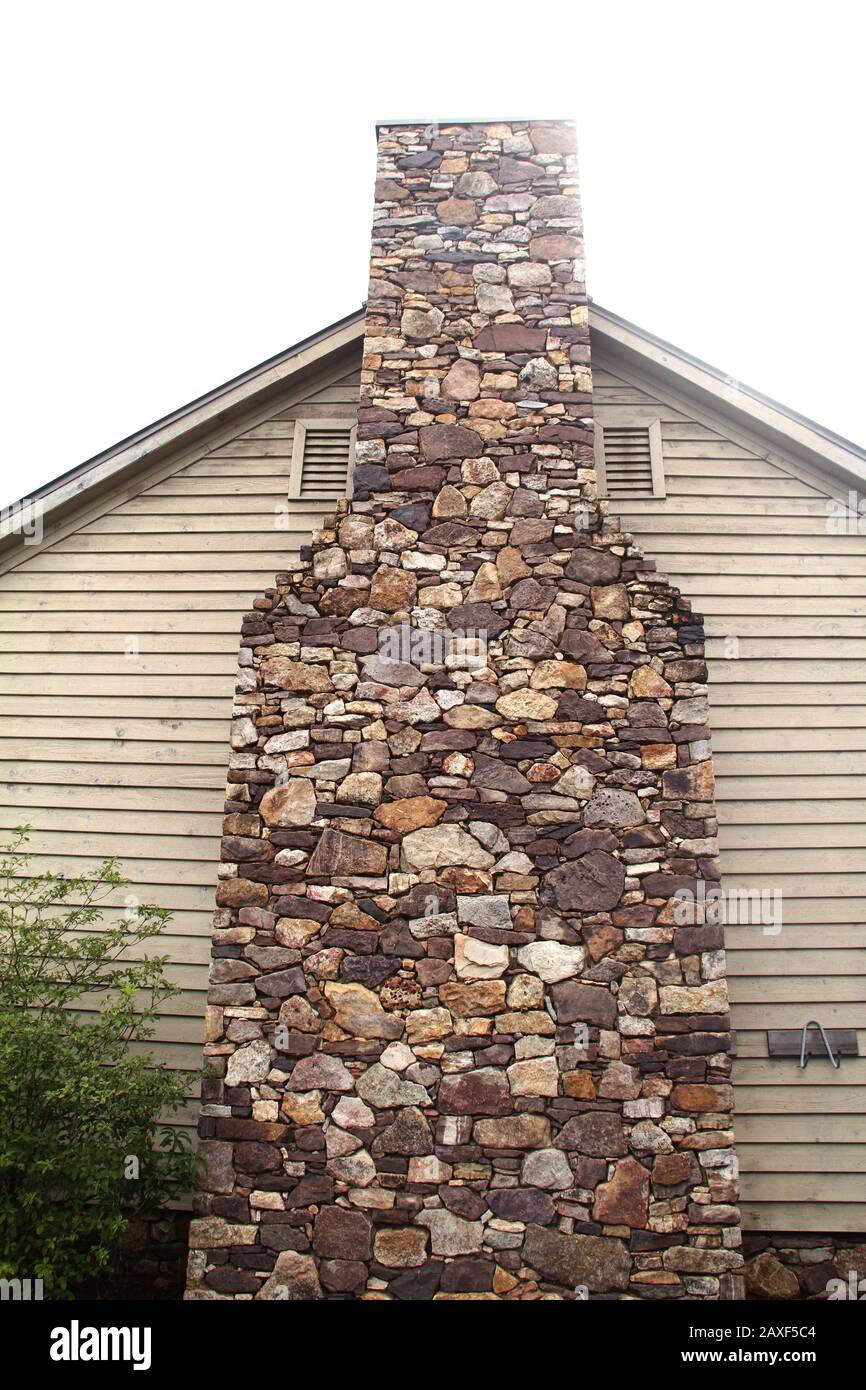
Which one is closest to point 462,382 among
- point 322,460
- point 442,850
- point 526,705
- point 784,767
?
point 322,460

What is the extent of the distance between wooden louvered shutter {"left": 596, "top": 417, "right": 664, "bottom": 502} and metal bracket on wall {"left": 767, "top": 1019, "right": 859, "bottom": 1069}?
4.08 meters

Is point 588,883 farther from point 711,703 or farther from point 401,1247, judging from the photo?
point 401,1247

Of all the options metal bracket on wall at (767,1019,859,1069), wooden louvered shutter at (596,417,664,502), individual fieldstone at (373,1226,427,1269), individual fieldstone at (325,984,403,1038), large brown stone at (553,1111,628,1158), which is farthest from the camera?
wooden louvered shutter at (596,417,664,502)

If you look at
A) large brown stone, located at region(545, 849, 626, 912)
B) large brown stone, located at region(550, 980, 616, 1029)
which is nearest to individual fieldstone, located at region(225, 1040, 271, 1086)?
large brown stone, located at region(550, 980, 616, 1029)

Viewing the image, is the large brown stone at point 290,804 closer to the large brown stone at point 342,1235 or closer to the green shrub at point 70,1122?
the green shrub at point 70,1122

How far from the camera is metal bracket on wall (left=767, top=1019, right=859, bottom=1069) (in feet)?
20.0

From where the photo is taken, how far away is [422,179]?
7.26 metres

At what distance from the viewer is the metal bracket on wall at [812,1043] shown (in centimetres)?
608

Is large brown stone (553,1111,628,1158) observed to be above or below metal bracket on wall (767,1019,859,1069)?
below

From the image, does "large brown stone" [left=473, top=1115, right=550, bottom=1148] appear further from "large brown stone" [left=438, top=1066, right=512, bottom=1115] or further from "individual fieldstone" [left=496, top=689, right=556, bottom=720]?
"individual fieldstone" [left=496, top=689, right=556, bottom=720]

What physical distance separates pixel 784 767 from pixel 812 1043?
6.19ft

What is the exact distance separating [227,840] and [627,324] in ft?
16.8
